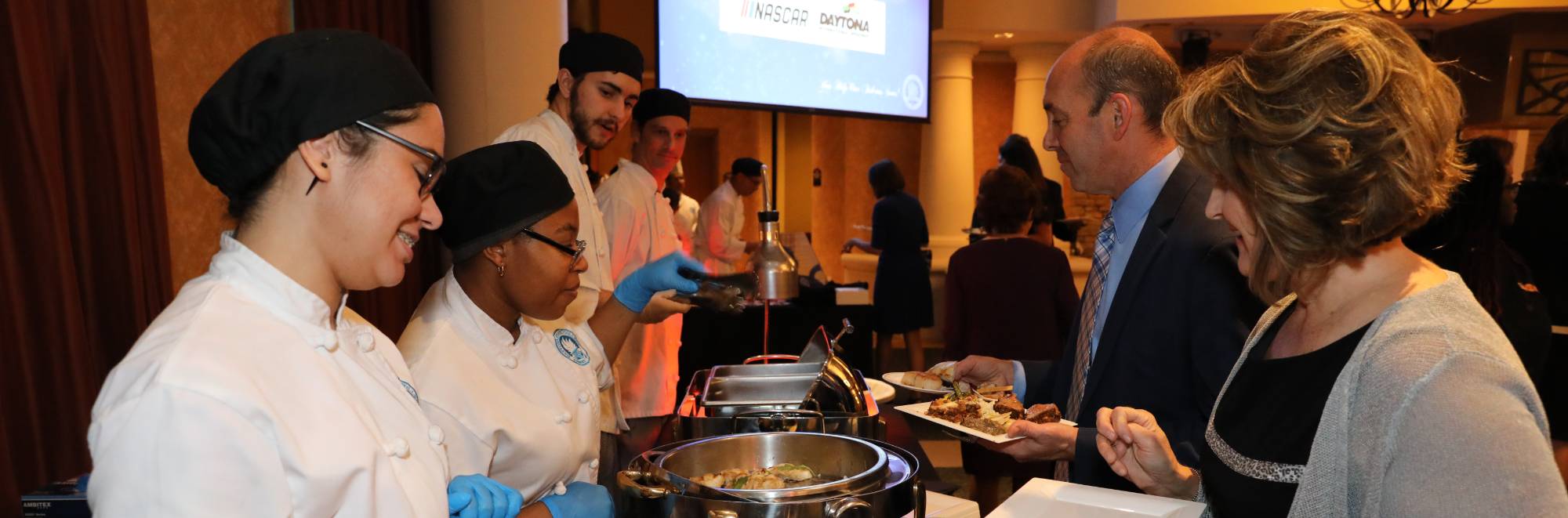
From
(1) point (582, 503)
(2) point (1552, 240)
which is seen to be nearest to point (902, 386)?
(1) point (582, 503)

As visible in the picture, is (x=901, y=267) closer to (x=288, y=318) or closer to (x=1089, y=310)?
(x=1089, y=310)

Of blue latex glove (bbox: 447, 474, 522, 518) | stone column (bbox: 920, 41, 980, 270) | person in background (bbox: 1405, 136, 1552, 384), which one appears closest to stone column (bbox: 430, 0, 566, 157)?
blue latex glove (bbox: 447, 474, 522, 518)

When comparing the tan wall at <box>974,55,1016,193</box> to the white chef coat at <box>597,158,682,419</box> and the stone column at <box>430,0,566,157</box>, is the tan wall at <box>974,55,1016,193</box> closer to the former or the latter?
the stone column at <box>430,0,566,157</box>

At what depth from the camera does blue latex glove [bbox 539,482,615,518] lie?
1.27 m

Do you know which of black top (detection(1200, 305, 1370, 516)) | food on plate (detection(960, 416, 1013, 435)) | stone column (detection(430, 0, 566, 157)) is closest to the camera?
black top (detection(1200, 305, 1370, 516))

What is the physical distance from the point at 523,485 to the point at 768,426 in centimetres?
39

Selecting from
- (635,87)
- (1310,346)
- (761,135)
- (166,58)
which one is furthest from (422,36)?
(761,135)

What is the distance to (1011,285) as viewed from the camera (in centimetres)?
324

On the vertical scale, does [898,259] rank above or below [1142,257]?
below

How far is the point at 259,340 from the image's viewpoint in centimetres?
86

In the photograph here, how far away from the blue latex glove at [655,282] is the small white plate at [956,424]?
1.63 ft

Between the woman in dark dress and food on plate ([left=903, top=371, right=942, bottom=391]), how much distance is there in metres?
2.90

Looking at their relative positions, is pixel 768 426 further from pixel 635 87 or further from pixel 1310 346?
pixel 635 87

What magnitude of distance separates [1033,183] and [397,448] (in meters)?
3.00
